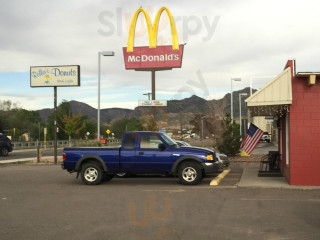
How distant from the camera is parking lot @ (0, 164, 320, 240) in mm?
6984

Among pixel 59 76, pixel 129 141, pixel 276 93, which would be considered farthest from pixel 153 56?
pixel 276 93

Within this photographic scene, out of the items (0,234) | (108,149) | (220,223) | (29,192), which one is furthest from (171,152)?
(0,234)

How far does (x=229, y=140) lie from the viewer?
28.3 meters

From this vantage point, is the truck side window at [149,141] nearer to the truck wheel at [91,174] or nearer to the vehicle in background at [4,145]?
the truck wheel at [91,174]

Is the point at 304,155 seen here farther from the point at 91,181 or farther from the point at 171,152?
the point at 91,181

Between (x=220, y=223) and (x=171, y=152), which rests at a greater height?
(x=171, y=152)

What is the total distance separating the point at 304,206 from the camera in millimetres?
9367

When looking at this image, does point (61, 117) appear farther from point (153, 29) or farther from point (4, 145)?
point (4, 145)

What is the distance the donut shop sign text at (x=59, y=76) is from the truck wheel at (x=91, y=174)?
13087 mm

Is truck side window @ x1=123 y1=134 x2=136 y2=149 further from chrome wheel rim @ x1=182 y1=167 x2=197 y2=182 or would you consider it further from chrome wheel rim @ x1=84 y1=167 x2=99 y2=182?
chrome wheel rim @ x1=182 y1=167 x2=197 y2=182

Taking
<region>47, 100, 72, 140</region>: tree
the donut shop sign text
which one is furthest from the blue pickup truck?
<region>47, 100, 72, 140</region>: tree

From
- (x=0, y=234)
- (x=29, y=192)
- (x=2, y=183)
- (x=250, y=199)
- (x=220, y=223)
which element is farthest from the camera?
(x=2, y=183)

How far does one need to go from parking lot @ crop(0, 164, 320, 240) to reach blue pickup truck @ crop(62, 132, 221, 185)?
514 millimetres

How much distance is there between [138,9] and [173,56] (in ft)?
21.5
